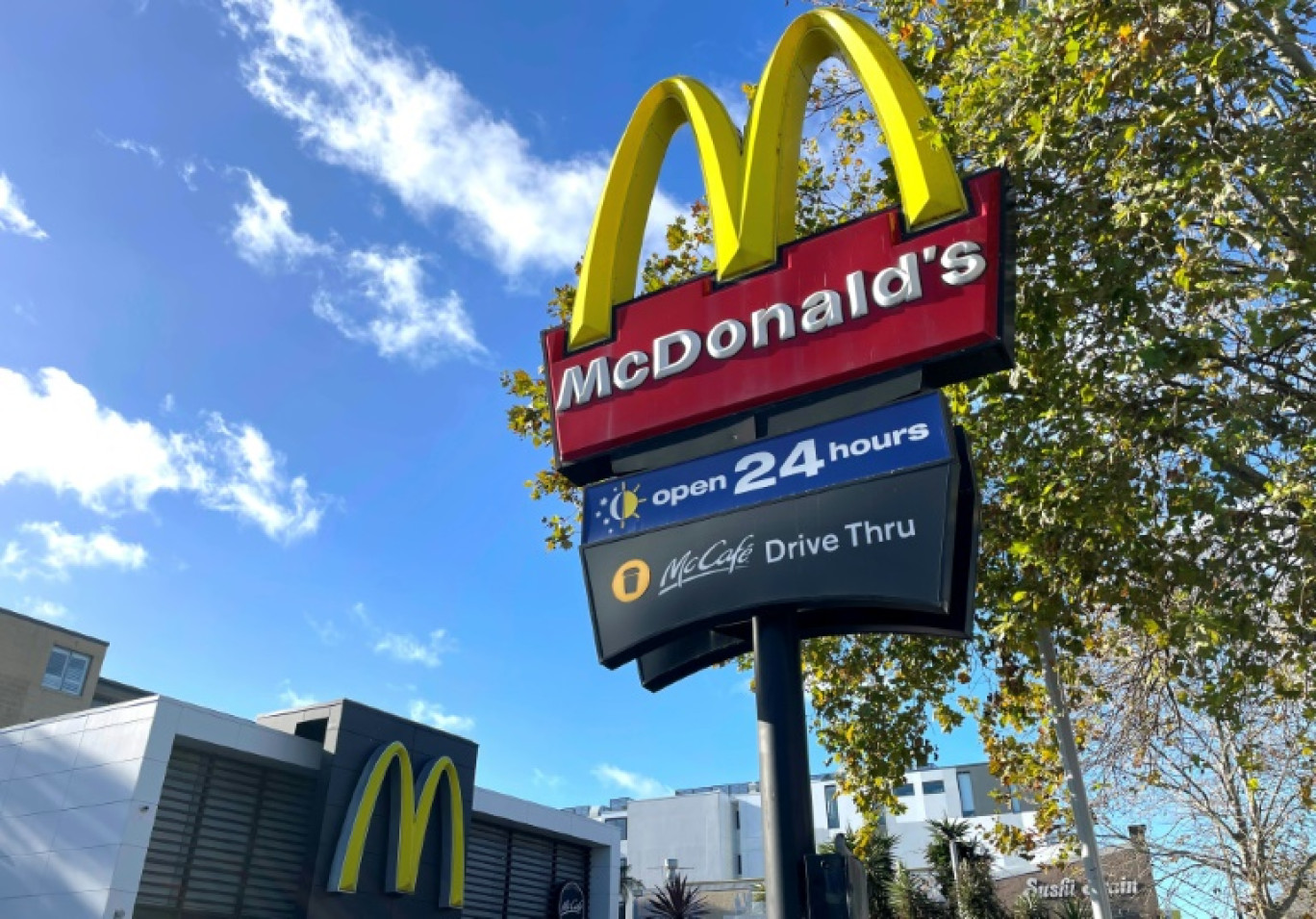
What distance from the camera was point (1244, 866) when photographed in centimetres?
2106

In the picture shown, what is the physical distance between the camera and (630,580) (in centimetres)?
775

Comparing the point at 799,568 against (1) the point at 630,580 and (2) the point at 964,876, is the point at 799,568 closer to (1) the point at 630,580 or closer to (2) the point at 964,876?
(1) the point at 630,580

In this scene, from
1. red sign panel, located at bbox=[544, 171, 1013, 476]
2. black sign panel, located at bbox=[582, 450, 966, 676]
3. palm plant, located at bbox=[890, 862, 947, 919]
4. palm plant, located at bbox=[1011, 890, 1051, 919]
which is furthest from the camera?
palm plant, located at bbox=[890, 862, 947, 919]

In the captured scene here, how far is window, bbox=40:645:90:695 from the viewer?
4097 centimetres

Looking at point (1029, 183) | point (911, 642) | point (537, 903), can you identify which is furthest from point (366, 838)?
point (1029, 183)

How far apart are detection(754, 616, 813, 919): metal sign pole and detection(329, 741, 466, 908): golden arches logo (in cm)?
1331

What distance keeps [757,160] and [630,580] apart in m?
3.84

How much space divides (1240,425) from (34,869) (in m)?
18.3

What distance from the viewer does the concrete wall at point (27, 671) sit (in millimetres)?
38938

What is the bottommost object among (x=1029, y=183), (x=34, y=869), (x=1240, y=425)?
(x=34, y=869)

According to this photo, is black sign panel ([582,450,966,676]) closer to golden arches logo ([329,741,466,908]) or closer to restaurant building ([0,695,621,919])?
restaurant building ([0,695,621,919])

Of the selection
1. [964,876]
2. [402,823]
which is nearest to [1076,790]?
[402,823]

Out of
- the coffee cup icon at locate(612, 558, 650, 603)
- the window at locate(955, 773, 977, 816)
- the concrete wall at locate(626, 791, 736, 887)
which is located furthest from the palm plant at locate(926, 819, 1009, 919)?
the window at locate(955, 773, 977, 816)

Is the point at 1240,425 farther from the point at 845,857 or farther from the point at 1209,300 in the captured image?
the point at 845,857
